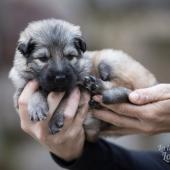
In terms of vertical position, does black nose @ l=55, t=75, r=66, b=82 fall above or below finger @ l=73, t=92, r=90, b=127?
above

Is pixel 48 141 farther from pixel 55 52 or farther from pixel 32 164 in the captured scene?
pixel 32 164

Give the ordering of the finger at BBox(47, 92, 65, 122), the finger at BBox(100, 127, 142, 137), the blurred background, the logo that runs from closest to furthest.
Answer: the finger at BBox(47, 92, 65, 122), the logo, the finger at BBox(100, 127, 142, 137), the blurred background

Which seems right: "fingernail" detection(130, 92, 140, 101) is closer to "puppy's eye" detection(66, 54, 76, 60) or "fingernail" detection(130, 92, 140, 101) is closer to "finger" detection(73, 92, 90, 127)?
"finger" detection(73, 92, 90, 127)

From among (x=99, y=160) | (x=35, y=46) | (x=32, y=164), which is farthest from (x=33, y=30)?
(x=32, y=164)

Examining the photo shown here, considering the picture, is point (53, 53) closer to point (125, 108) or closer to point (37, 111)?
point (37, 111)

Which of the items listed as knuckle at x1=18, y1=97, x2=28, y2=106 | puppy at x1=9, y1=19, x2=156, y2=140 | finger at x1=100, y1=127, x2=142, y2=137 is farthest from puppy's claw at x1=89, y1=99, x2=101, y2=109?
knuckle at x1=18, y1=97, x2=28, y2=106

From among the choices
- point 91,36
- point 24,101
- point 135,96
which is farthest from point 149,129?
point 91,36

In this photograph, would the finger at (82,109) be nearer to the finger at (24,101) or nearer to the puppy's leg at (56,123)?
the puppy's leg at (56,123)
